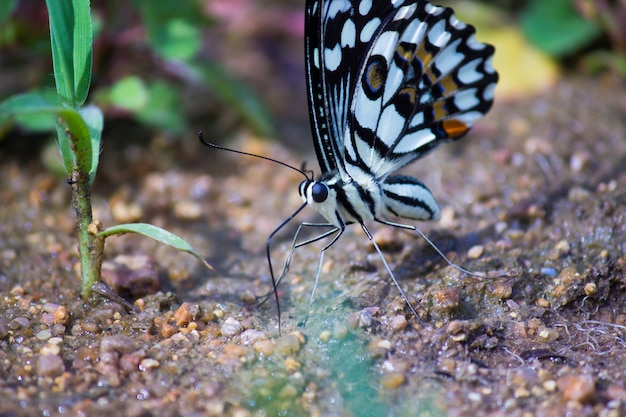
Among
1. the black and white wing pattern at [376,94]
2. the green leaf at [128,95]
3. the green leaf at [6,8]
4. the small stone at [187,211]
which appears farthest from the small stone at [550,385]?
the green leaf at [6,8]

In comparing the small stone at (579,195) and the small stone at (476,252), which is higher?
the small stone at (476,252)

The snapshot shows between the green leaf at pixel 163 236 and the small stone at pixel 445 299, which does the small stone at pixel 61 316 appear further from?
the small stone at pixel 445 299

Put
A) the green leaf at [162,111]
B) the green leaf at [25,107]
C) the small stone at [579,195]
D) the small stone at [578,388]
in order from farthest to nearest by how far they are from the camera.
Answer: the green leaf at [162,111] < the small stone at [579,195] < the small stone at [578,388] < the green leaf at [25,107]

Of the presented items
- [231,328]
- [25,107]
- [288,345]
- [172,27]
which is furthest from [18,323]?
[172,27]

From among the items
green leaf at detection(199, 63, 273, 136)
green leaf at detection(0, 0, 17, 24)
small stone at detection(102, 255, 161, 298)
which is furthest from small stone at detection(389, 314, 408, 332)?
green leaf at detection(0, 0, 17, 24)

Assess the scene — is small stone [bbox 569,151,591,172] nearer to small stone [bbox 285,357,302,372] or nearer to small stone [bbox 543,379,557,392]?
small stone [bbox 543,379,557,392]

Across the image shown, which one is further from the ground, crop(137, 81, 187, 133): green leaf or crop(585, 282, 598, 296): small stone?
crop(137, 81, 187, 133): green leaf
